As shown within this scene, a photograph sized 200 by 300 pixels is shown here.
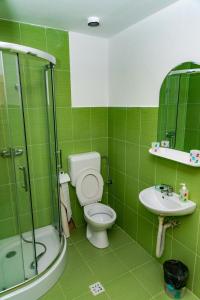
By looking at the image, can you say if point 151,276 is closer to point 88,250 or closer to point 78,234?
point 88,250

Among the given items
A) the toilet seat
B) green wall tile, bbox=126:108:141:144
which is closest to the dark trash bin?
the toilet seat

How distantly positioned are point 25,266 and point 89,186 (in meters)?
1.07

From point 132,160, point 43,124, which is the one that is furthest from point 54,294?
point 43,124

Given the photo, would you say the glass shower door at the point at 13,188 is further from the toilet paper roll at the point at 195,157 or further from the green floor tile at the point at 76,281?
the toilet paper roll at the point at 195,157

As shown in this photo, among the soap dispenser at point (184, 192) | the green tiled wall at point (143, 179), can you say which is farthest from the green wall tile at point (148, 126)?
the soap dispenser at point (184, 192)

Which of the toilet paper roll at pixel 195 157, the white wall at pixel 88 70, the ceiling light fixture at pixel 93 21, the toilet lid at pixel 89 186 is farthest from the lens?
the toilet lid at pixel 89 186

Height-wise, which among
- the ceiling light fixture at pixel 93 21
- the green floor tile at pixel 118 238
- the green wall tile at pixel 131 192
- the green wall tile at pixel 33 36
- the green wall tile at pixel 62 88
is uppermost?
the ceiling light fixture at pixel 93 21

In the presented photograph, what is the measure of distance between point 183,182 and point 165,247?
74 cm

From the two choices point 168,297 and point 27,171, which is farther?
point 27,171

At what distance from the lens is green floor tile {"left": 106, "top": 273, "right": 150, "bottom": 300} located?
67.6 inches

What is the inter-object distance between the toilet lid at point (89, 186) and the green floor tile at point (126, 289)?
911 millimetres

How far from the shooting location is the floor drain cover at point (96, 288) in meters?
1.76

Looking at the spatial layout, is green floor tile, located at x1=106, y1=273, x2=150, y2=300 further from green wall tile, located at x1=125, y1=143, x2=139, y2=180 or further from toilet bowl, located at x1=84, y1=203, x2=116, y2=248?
green wall tile, located at x1=125, y1=143, x2=139, y2=180

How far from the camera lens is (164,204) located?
181 centimetres
